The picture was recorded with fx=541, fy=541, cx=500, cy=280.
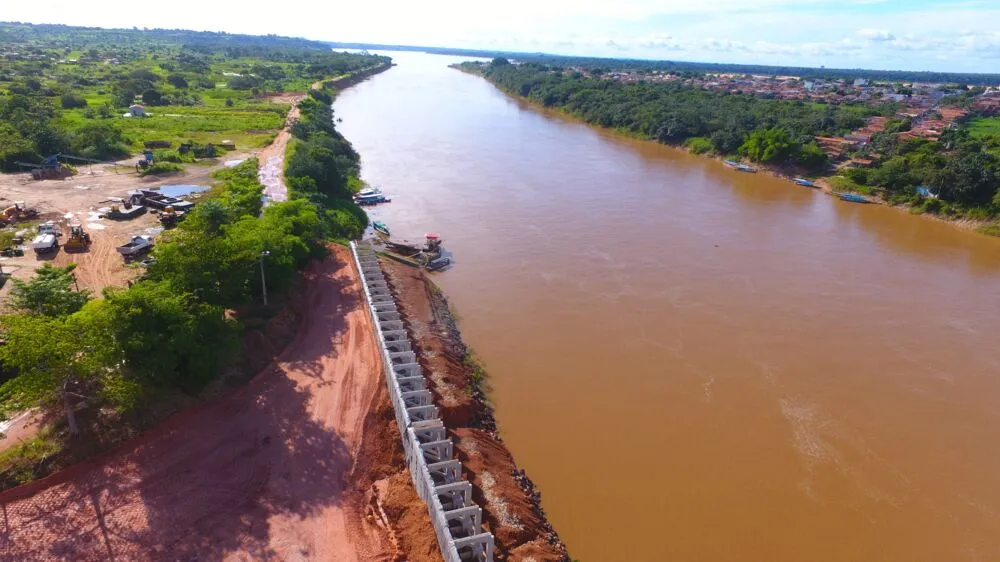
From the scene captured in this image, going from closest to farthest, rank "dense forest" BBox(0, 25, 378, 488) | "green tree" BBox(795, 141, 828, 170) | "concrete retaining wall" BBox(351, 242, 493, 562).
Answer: "concrete retaining wall" BBox(351, 242, 493, 562), "dense forest" BBox(0, 25, 378, 488), "green tree" BBox(795, 141, 828, 170)

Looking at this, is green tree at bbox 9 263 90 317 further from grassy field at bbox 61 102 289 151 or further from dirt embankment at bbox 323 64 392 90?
dirt embankment at bbox 323 64 392 90

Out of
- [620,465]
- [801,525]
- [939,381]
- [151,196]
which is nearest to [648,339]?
[620,465]

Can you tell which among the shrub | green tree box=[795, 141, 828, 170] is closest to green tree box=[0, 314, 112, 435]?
green tree box=[795, 141, 828, 170]

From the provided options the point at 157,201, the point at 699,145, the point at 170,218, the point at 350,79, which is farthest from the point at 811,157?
the point at 350,79

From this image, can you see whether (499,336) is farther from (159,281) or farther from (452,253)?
(159,281)

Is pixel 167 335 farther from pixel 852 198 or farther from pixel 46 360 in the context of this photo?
pixel 852 198

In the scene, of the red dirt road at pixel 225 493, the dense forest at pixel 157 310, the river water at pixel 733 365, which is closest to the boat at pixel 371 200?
the dense forest at pixel 157 310

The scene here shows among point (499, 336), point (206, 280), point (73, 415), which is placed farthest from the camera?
point (499, 336)
